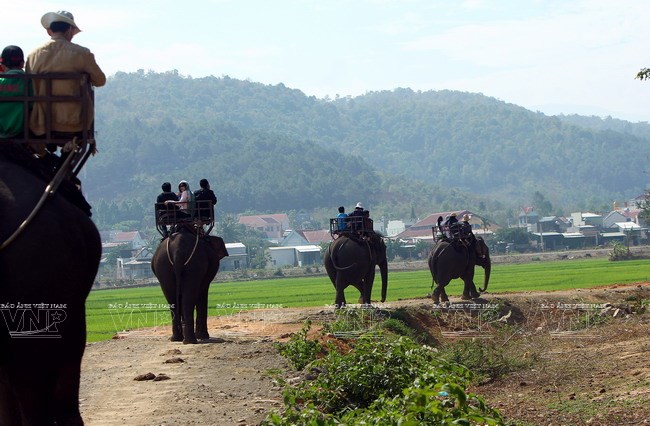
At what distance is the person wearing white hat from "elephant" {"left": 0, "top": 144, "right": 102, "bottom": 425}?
0.46 metres

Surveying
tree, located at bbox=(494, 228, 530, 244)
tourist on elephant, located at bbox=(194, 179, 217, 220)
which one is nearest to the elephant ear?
tourist on elephant, located at bbox=(194, 179, 217, 220)

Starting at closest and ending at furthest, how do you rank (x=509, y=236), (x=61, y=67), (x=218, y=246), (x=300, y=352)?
(x=61, y=67) → (x=300, y=352) → (x=218, y=246) → (x=509, y=236)

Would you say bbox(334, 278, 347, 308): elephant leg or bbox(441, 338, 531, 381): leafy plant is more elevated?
bbox(334, 278, 347, 308): elephant leg

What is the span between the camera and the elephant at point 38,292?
230 inches

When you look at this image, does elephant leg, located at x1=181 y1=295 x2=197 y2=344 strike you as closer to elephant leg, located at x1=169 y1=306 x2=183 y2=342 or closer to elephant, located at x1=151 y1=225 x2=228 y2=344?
elephant, located at x1=151 y1=225 x2=228 y2=344

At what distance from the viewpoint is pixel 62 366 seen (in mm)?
6293

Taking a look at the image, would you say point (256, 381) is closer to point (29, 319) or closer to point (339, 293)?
point (29, 319)

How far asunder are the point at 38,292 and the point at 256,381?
29.2 feet

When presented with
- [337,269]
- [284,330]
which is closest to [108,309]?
[337,269]

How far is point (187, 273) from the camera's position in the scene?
19766 millimetres

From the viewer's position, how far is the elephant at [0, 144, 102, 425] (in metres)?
5.84

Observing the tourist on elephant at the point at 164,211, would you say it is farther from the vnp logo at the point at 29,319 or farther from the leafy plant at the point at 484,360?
the vnp logo at the point at 29,319

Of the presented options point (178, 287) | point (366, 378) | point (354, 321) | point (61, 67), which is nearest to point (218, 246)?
point (178, 287)

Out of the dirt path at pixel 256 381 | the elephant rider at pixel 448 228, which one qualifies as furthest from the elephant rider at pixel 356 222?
the elephant rider at pixel 448 228
